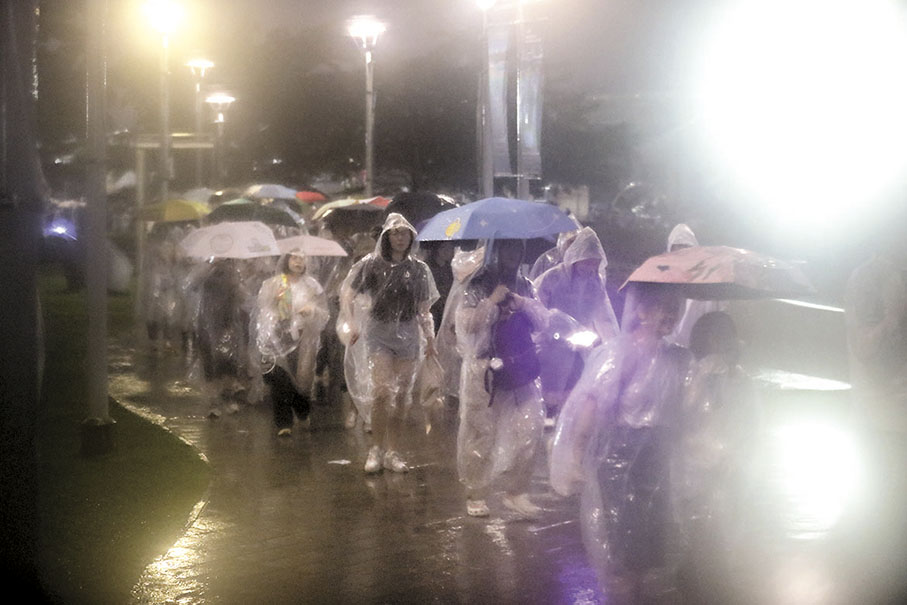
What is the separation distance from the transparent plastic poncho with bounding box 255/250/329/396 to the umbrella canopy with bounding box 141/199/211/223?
295 inches

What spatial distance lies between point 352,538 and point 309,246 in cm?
547

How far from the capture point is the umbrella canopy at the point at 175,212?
62.2ft

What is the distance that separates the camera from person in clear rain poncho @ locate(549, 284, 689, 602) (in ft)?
18.0

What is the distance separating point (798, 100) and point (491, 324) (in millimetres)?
16868

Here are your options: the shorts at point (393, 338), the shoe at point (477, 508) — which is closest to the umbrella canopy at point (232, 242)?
the shorts at point (393, 338)

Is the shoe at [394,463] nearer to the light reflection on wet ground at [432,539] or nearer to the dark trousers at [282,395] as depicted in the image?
the light reflection on wet ground at [432,539]

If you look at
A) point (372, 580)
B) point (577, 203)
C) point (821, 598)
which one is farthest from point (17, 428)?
point (577, 203)

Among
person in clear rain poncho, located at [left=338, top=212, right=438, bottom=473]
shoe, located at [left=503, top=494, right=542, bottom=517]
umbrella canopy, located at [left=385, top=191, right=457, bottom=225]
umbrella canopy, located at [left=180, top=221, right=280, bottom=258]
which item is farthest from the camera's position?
umbrella canopy, located at [left=385, top=191, right=457, bottom=225]

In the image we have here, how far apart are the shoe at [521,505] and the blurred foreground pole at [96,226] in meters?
3.68

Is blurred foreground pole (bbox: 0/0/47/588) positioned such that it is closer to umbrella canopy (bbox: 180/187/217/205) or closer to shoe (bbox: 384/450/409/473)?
shoe (bbox: 384/450/409/473)

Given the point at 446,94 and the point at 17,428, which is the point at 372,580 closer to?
the point at 17,428

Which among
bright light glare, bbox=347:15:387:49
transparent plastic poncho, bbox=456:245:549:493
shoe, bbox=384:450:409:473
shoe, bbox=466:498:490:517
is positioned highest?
bright light glare, bbox=347:15:387:49

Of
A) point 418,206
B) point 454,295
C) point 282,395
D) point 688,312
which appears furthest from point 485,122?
point 454,295

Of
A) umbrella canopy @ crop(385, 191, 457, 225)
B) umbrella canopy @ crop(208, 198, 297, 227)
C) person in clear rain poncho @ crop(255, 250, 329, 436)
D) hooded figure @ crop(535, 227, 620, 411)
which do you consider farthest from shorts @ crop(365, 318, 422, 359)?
umbrella canopy @ crop(385, 191, 457, 225)
